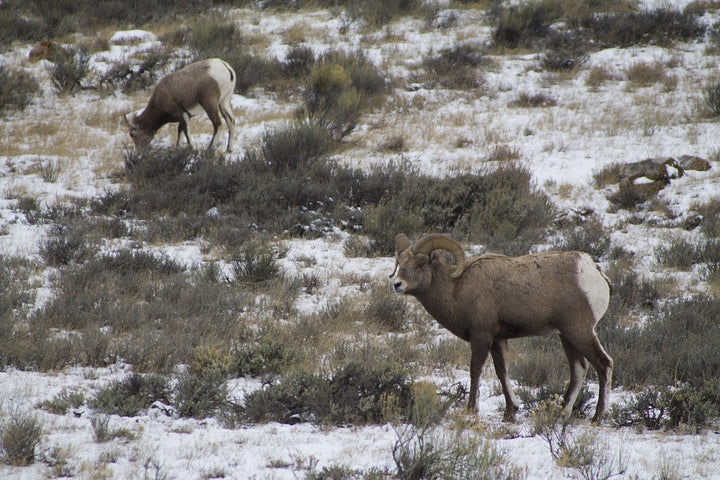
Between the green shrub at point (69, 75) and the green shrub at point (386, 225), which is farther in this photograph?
the green shrub at point (69, 75)

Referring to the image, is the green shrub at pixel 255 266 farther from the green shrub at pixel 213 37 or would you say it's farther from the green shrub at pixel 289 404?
the green shrub at pixel 213 37

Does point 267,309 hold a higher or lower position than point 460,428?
lower

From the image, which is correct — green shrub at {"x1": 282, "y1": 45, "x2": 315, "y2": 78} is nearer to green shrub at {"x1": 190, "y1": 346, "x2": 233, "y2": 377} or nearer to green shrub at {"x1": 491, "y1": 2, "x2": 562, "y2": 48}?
green shrub at {"x1": 491, "y1": 2, "x2": 562, "y2": 48}

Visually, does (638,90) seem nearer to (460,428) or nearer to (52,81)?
(460,428)

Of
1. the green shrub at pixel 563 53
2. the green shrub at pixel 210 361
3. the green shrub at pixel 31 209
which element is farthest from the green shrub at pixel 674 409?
the green shrub at pixel 563 53

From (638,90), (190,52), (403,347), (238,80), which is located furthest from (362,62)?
(403,347)

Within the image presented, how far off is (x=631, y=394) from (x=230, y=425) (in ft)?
11.4

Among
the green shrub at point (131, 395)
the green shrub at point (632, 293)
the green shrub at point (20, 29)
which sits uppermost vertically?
the green shrub at point (20, 29)

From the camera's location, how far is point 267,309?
274 inches

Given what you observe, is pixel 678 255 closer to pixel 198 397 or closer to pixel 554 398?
pixel 554 398

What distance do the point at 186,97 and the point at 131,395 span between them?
839 cm

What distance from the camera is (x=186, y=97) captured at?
11875 millimetres

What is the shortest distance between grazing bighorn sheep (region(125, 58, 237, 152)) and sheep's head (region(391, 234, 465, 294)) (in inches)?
319

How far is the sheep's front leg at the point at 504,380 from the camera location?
4.71m
